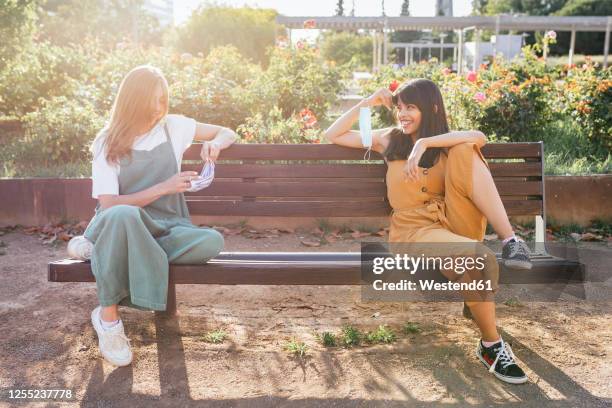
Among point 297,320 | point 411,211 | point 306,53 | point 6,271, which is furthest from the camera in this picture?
point 306,53

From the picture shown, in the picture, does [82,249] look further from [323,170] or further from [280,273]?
[323,170]

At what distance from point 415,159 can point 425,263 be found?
53 centimetres

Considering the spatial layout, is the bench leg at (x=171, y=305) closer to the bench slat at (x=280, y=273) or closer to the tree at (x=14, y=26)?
the bench slat at (x=280, y=273)

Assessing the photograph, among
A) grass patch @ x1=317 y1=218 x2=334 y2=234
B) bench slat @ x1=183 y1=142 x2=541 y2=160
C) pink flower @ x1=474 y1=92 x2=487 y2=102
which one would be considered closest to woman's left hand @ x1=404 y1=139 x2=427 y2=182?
bench slat @ x1=183 y1=142 x2=541 y2=160

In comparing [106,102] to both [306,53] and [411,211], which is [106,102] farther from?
[411,211]

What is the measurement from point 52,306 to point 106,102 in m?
4.36

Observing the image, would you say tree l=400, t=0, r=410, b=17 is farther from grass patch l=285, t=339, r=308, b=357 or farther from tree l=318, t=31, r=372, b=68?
grass patch l=285, t=339, r=308, b=357

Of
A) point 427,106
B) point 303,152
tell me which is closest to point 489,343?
point 427,106

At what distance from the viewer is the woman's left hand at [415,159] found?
10.6 feet

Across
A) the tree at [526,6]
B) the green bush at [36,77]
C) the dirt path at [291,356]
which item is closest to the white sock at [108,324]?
the dirt path at [291,356]

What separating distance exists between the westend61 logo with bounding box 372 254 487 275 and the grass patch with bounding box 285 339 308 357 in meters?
0.60

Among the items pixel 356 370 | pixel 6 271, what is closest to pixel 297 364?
pixel 356 370

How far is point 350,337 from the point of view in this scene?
3455 millimetres

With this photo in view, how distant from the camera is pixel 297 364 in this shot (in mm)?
3203
